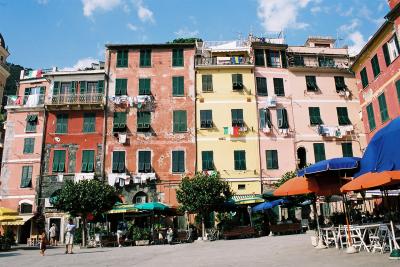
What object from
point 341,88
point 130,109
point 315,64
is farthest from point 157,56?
point 341,88

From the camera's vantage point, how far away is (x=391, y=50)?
73.3ft

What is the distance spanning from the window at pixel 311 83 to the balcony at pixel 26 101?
80.1 ft

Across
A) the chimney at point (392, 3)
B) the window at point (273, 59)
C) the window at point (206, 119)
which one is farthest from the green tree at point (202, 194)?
the chimney at point (392, 3)

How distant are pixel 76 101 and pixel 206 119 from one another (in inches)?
456

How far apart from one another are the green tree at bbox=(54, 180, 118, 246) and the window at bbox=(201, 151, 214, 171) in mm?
8994

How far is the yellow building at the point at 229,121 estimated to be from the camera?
31.0m

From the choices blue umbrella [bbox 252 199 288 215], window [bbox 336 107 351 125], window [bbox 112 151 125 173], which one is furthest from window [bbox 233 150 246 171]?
window [bbox 112 151 125 173]

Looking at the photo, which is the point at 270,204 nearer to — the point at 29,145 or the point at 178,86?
the point at 178,86

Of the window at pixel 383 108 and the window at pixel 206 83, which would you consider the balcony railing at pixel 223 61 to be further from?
the window at pixel 383 108

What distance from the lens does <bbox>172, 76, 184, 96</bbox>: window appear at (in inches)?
1296

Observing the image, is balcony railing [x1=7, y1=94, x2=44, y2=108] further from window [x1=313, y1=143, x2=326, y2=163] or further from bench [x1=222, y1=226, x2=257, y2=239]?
window [x1=313, y1=143, x2=326, y2=163]

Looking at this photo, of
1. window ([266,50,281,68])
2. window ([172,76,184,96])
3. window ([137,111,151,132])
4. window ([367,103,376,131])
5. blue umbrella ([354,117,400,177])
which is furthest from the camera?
window ([266,50,281,68])

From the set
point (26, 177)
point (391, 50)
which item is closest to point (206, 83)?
point (391, 50)

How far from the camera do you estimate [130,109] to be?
Answer: 106 feet
